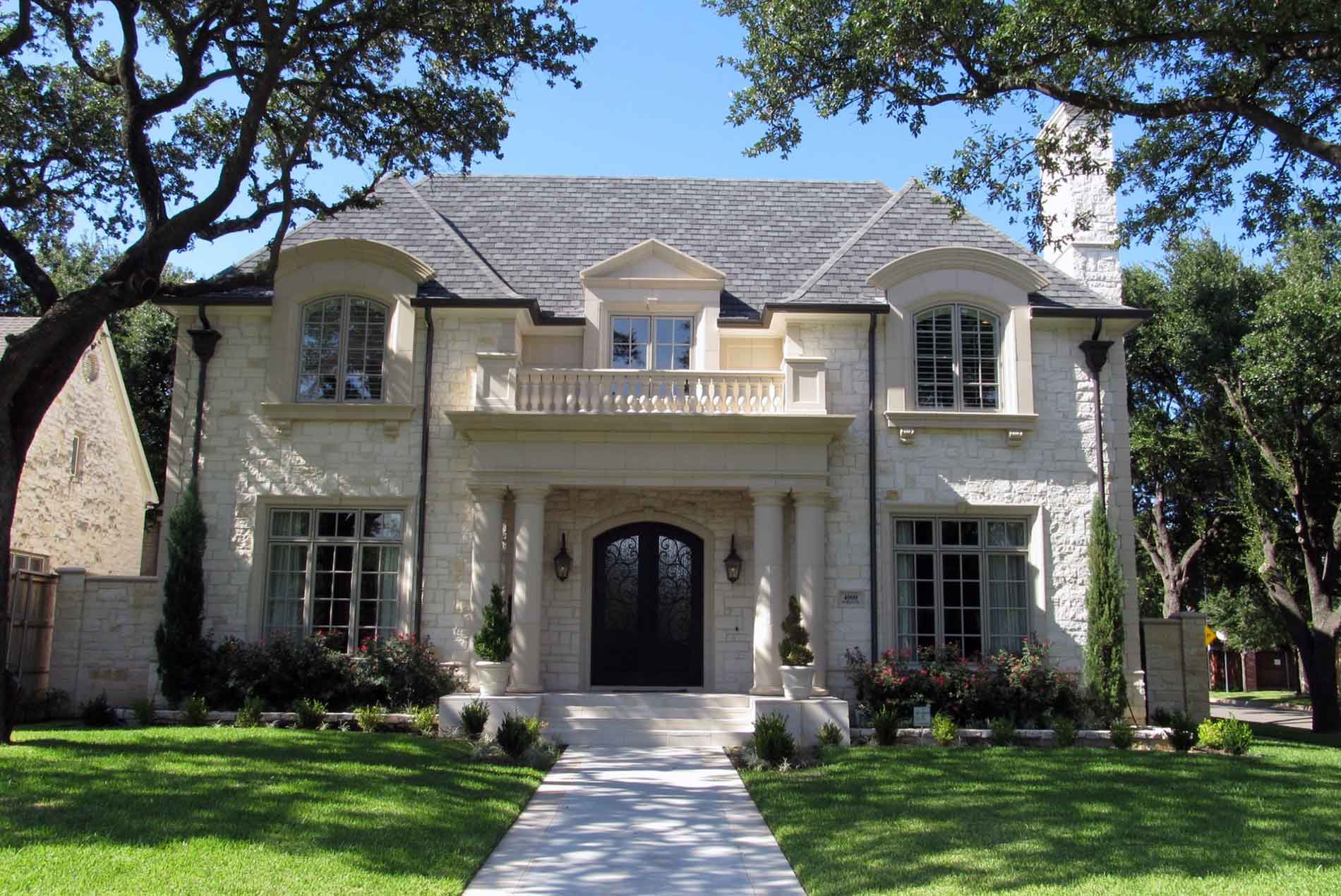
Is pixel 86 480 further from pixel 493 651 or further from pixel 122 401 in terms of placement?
pixel 493 651

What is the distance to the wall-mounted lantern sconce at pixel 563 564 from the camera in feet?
56.8

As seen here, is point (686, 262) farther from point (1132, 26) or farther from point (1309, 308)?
point (1309, 308)

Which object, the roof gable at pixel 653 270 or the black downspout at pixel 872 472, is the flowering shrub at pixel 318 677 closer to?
the black downspout at pixel 872 472

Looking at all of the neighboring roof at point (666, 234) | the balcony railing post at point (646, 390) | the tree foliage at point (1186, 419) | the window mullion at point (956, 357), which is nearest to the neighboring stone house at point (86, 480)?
the neighboring roof at point (666, 234)

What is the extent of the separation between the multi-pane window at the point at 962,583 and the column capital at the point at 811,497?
159cm

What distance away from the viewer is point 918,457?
56.9 feet

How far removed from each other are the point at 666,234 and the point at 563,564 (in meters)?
6.79

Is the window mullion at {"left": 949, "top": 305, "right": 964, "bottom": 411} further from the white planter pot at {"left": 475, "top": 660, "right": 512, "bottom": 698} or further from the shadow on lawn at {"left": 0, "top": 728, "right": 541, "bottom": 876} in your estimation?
the shadow on lawn at {"left": 0, "top": 728, "right": 541, "bottom": 876}

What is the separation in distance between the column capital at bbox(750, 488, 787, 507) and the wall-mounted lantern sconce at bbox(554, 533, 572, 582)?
122 inches

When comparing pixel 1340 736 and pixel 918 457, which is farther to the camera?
pixel 1340 736

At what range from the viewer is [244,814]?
9.01 meters

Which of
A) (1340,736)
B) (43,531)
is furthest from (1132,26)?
(43,531)

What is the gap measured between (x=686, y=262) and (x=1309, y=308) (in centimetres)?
1288

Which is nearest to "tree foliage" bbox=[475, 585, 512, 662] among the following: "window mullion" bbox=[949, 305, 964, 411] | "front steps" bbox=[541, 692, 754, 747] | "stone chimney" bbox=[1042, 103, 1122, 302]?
"front steps" bbox=[541, 692, 754, 747]
